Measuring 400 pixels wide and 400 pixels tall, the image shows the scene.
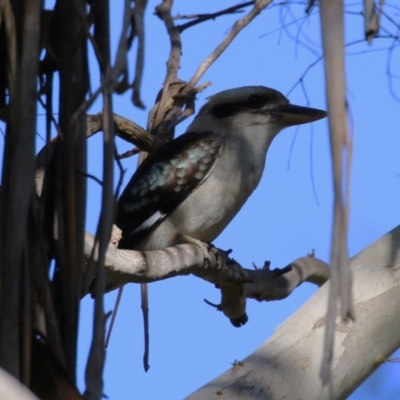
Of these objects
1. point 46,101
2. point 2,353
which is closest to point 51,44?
point 46,101

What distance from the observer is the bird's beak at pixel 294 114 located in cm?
369

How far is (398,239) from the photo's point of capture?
2.75 metres

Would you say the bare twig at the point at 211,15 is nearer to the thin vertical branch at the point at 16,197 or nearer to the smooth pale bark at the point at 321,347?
the smooth pale bark at the point at 321,347

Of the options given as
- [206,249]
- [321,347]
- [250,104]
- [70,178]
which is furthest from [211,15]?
[70,178]

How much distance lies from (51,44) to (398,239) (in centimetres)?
163

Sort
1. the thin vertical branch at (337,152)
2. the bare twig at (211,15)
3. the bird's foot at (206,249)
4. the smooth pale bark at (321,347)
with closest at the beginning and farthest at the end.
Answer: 1. the thin vertical branch at (337,152)
2. the smooth pale bark at (321,347)
3. the bird's foot at (206,249)
4. the bare twig at (211,15)

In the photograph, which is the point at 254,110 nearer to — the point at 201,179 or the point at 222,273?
the point at 201,179

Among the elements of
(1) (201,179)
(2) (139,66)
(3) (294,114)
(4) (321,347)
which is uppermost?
(2) (139,66)

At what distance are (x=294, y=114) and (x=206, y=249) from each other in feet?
2.73

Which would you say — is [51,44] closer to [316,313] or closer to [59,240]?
[59,240]

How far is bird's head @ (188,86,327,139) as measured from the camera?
12.4 feet

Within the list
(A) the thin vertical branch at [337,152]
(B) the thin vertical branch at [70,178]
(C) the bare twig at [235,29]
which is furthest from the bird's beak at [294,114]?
(A) the thin vertical branch at [337,152]

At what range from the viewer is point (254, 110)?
3838 millimetres

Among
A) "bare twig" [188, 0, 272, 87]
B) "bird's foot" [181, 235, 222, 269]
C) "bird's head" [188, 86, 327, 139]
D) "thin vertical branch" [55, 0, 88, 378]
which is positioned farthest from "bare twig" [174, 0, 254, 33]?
"thin vertical branch" [55, 0, 88, 378]
